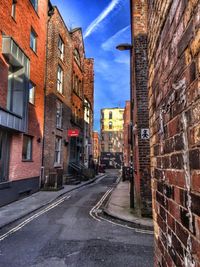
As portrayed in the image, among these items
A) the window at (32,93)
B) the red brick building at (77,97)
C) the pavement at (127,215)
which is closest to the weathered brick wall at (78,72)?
the red brick building at (77,97)

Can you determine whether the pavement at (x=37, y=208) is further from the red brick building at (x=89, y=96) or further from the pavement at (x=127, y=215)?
the red brick building at (x=89, y=96)

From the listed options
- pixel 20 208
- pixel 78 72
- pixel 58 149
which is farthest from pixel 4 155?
pixel 78 72

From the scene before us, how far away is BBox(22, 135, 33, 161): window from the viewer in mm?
14562

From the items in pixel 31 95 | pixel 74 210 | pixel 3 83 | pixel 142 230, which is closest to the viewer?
pixel 142 230

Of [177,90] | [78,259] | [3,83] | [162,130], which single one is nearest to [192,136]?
[177,90]

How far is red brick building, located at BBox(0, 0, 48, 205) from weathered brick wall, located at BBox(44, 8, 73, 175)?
137cm

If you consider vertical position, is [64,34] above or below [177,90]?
above

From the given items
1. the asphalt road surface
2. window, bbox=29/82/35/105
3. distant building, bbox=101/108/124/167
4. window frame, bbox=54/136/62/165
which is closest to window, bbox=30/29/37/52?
window, bbox=29/82/35/105

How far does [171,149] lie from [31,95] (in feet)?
48.5

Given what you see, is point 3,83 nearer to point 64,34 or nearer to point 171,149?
point 171,149

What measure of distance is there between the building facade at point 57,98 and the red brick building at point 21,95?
1364 millimetres

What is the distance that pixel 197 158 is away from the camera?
4.16 ft

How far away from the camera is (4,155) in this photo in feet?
39.7

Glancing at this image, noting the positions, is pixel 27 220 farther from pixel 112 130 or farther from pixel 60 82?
pixel 112 130
